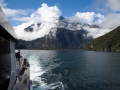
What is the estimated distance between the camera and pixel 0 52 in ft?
19.6

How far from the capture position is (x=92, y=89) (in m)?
22.5

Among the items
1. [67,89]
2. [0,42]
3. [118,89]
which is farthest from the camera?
[118,89]

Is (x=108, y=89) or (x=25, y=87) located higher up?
(x=25, y=87)

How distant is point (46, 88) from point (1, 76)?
15639 mm

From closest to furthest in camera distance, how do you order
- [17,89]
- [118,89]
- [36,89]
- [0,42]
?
[0,42], [17,89], [36,89], [118,89]

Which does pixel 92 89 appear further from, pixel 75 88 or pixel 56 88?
pixel 56 88

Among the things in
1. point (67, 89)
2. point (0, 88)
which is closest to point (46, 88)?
point (67, 89)

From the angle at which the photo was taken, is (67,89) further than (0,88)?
Yes

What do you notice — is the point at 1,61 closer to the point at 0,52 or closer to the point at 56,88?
the point at 0,52

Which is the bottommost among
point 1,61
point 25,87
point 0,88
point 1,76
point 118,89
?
point 118,89

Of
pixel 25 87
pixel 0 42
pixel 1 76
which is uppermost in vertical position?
pixel 0 42

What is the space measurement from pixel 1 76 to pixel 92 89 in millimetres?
19001

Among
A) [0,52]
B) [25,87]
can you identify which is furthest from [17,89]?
[0,52]

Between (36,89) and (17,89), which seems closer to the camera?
(17,89)
